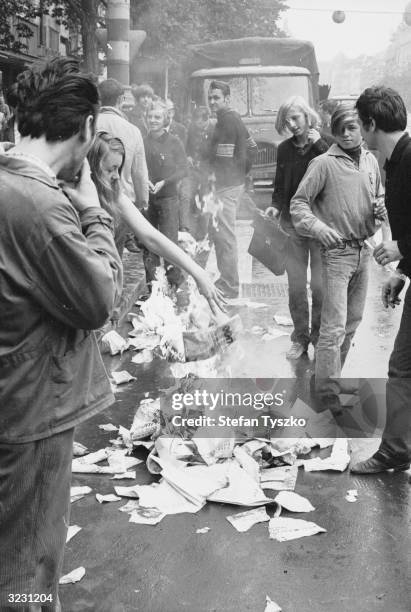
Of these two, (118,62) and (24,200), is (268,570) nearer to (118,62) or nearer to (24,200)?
(24,200)

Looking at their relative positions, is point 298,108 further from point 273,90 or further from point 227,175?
point 273,90

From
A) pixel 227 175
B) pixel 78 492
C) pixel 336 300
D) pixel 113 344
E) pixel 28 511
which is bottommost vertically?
pixel 113 344

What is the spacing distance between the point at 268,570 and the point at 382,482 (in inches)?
42.8

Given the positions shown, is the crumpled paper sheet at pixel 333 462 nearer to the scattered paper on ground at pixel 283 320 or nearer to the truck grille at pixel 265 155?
the scattered paper on ground at pixel 283 320

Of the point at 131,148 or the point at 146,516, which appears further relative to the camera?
the point at 131,148

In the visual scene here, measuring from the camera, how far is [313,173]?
499cm

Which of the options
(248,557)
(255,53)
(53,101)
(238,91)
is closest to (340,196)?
(248,557)

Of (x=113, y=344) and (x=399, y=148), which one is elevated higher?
(x=399, y=148)

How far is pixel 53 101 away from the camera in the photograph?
194 cm

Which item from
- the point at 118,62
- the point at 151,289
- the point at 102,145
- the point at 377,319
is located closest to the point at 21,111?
the point at 102,145

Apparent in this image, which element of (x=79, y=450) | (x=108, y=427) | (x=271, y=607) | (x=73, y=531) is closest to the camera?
(x=271, y=607)

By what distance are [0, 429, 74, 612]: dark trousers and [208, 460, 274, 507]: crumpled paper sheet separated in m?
1.75

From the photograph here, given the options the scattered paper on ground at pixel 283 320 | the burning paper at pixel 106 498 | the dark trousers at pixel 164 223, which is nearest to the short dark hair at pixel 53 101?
the burning paper at pixel 106 498

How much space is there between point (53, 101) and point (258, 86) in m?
14.3
